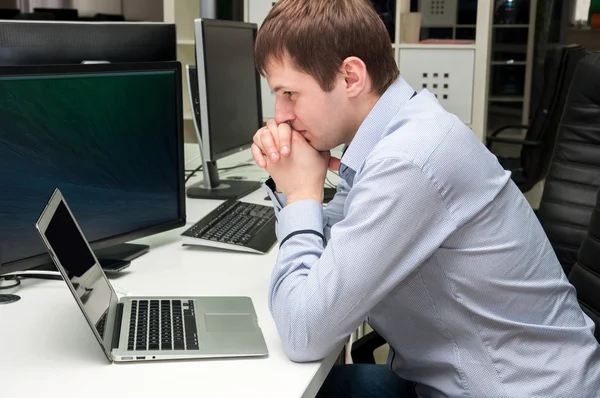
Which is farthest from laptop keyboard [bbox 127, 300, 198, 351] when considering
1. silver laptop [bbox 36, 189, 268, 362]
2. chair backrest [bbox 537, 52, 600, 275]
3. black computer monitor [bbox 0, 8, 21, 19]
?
black computer monitor [bbox 0, 8, 21, 19]

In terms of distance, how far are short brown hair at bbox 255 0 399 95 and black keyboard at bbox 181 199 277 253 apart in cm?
56

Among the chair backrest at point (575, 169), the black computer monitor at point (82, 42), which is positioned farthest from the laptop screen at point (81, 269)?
the chair backrest at point (575, 169)

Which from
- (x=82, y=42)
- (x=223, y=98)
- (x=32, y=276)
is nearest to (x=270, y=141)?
(x=32, y=276)

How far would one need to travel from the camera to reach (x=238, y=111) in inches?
86.7

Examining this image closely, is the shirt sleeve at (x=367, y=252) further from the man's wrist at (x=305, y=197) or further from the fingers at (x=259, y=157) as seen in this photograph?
the fingers at (x=259, y=157)

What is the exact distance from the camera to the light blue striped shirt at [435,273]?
1.00 meters

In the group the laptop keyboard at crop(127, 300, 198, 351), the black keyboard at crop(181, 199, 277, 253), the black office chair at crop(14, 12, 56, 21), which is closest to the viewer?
the laptop keyboard at crop(127, 300, 198, 351)

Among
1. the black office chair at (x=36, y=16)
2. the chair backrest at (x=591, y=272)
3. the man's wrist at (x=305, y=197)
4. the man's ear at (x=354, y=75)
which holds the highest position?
the black office chair at (x=36, y=16)

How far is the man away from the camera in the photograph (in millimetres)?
1002

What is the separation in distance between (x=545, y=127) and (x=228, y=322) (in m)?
2.57

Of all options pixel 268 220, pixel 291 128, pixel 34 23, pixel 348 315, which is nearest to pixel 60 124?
pixel 34 23

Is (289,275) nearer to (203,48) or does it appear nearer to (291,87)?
(291,87)

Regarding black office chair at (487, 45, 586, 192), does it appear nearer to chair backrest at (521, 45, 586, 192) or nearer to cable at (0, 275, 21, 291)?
chair backrest at (521, 45, 586, 192)

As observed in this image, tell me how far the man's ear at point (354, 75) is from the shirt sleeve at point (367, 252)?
179 millimetres
